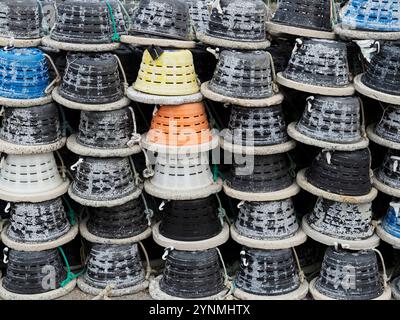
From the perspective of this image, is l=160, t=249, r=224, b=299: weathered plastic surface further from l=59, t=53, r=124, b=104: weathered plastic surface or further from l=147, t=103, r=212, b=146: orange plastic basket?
l=59, t=53, r=124, b=104: weathered plastic surface

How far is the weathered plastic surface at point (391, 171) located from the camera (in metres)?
5.29

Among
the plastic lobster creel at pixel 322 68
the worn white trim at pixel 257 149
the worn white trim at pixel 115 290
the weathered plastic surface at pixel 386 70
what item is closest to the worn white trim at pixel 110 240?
the worn white trim at pixel 115 290

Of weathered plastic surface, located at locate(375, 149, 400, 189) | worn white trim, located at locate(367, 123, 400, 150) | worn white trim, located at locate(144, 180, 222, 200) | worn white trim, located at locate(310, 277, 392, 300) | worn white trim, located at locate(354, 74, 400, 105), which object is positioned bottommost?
worn white trim, located at locate(310, 277, 392, 300)

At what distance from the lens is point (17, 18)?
17.6 ft

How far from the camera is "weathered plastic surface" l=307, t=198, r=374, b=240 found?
5379mm

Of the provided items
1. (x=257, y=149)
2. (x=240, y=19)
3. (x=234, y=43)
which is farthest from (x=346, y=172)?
(x=240, y=19)

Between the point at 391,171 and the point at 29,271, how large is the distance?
306 centimetres

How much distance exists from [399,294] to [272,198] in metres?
1.36

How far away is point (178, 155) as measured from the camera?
5.34m

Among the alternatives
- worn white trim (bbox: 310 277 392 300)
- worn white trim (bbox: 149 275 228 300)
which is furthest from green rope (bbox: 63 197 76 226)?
worn white trim (bbox: 310 277 392 300)

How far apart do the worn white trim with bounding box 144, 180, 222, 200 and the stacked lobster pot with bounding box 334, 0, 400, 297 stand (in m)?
1.38

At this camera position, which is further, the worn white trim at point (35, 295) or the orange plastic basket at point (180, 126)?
the worn white trim at point (35, 295)

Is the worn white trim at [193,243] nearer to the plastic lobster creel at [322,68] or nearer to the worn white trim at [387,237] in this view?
the worn white trim at [387,237]

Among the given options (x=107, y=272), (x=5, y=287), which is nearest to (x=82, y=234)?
(x=107, y=272)
